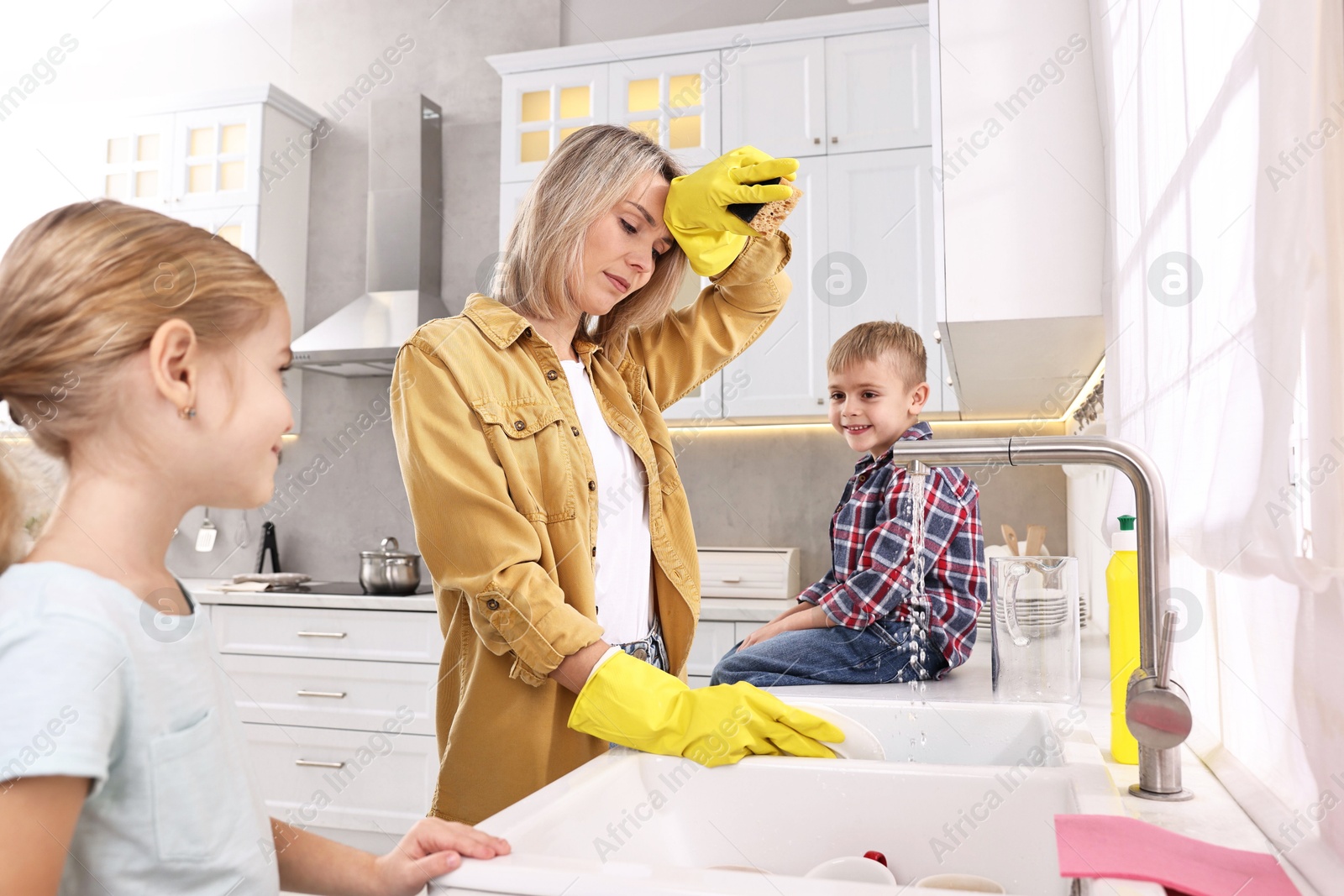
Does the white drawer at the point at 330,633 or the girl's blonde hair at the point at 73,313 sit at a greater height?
the girl's blonde hair at the point at 73,313

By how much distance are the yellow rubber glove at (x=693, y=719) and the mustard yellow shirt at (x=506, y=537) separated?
58 mm

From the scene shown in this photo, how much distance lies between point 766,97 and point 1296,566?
246 centimetres

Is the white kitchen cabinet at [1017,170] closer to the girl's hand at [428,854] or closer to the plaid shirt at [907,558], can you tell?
the plaid shirt at [907,558]

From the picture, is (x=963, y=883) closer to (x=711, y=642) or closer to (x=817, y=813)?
(x=817, y=813)

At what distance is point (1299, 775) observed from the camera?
60 centimetres

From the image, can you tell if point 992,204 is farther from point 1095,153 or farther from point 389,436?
point 389,436

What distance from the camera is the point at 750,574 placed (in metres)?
2.72

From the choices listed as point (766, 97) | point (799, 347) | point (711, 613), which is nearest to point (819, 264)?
point (799, 347)

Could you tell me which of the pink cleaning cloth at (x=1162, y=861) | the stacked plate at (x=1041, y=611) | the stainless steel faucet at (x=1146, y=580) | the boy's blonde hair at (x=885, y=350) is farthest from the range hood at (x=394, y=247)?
the pink cleaning cloth at (x=1162, y=861)

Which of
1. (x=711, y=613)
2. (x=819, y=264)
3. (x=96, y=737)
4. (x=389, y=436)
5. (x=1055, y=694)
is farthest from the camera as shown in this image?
(x=389, y=436)

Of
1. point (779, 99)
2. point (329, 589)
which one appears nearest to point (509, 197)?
point (779, 99)

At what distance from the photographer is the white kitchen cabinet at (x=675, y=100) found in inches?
111

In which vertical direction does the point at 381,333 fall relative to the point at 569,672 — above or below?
above

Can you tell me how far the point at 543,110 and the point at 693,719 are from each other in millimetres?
2554
